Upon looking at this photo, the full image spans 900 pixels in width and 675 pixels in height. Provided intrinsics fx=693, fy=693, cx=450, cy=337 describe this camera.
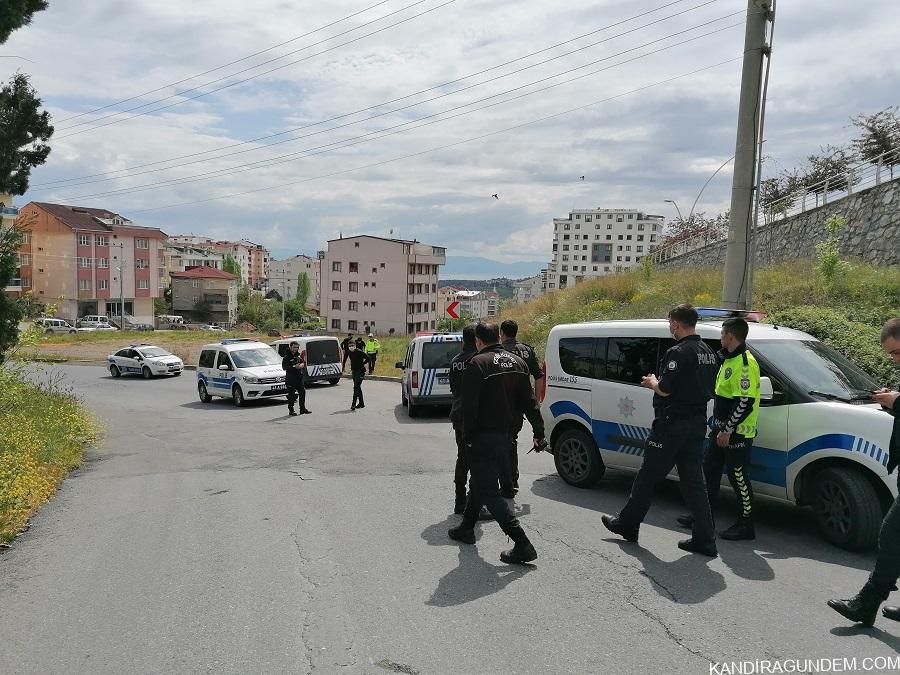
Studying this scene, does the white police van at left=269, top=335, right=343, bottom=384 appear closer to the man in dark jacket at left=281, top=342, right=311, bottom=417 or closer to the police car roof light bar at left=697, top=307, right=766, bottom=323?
the man in dark jacket at left=281, top=342, right=311, bottom=417

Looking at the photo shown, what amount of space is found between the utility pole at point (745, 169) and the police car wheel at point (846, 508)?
651 cm

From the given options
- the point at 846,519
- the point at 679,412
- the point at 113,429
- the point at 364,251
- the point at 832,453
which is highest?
the point at 364,251

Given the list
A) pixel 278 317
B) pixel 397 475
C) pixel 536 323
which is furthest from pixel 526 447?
pixel 278 317

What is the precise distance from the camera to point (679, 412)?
546 centimetres

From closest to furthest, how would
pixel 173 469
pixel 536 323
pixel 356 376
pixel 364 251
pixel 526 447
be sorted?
pixel 173 469 < pixel 526 447 < pixel 356 376 < pixel 536 323 < pixel 364 251

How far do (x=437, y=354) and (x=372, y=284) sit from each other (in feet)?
276

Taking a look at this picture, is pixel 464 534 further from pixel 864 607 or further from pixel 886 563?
pixel 886 563

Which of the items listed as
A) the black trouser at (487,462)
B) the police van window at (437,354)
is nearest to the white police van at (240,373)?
the police van window at (437,354)

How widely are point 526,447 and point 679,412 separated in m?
5.85

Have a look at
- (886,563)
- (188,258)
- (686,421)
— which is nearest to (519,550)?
(686,421)

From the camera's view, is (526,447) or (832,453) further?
(526,447)

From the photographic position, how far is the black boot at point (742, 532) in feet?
19.3

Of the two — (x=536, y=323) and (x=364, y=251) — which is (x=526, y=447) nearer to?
(x=536, y=323)

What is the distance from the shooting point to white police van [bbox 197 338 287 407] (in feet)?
65.5
